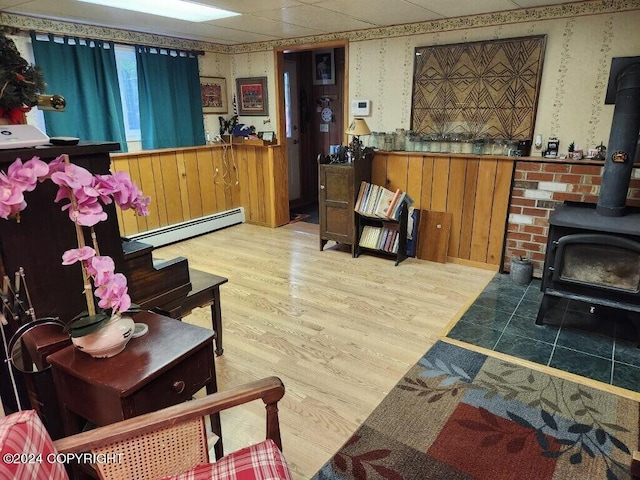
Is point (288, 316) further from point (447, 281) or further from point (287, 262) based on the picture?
point (447, 281)

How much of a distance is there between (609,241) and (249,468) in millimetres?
2471

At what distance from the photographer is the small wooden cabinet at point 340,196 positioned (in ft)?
13.4

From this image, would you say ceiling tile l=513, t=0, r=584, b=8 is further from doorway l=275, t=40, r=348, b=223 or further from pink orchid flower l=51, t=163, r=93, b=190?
pink orchid flower l=51, t=163, r=93, b=190

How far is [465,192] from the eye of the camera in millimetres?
3893

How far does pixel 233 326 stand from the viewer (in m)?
2.95

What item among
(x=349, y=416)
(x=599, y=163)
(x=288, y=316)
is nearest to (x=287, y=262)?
(x=288, y=316)

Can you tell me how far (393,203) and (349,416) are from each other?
7.55 ft

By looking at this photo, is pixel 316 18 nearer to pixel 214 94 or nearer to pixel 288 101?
pixel 214 94

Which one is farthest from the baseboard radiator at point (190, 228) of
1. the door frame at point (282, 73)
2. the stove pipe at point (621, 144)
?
the stove pipe at point (621, 144)

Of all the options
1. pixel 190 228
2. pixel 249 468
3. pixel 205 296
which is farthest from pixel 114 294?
pixel 190 228

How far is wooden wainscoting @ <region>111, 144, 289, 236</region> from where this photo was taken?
4449 millimetres

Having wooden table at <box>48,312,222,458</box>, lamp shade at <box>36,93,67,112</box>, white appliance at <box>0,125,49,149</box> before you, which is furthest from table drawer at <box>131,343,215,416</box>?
lamp shade at <box>36,93,67,112</box>

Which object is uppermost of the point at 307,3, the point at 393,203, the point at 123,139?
the point at 307,3

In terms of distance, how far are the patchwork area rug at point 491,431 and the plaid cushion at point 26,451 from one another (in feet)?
3.50
